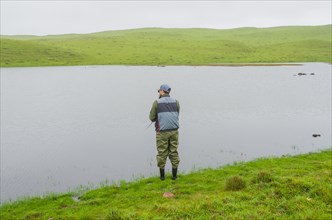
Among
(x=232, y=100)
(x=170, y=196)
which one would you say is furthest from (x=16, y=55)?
(x=170, y=196)

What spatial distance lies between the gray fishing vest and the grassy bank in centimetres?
221

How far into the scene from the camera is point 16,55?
113 metres

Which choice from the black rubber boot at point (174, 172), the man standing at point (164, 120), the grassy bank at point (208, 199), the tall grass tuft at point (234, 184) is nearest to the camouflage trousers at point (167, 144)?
the man standing at point (164, 120)

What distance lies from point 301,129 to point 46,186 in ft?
58.7

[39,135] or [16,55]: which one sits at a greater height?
[16,55]

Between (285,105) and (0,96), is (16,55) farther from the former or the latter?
(285,105)

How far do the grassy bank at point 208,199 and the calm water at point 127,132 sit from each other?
2255 millimetres

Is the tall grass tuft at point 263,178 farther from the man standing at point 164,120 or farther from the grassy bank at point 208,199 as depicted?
the man standing at point 164,120

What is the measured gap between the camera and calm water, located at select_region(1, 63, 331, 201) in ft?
57.4

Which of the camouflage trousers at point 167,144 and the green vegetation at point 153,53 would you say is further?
the green vegetation at point 153,53

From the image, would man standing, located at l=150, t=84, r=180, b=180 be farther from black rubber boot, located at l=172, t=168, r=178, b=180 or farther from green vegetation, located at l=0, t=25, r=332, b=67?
green vegetation, located at l=0, t=25, r=332, b=67

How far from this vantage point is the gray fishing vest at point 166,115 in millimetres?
13961

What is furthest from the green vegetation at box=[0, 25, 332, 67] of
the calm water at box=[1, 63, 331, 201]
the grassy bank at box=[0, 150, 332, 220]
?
the grassy bank at box=[0, 150, 332, 220]

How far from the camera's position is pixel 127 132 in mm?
25156
